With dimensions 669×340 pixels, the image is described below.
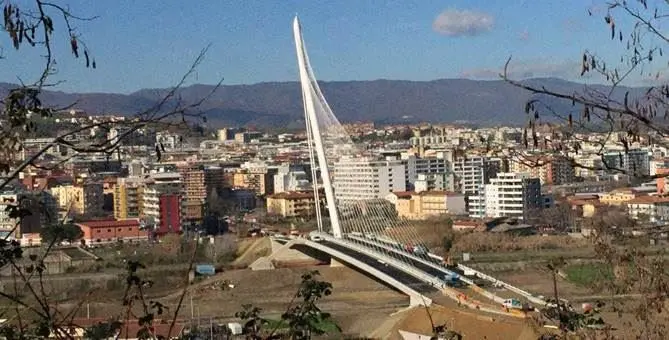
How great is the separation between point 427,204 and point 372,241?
23.0 ft

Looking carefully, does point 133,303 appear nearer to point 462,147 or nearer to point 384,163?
point 462,147

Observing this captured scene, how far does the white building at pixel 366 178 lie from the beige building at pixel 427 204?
383 mm

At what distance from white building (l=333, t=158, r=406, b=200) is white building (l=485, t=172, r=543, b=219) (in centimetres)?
213

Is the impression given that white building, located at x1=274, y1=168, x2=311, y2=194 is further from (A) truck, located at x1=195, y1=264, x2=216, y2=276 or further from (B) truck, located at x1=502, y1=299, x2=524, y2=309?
(B) truck, located at x1=502, y1=299, x2=524, y2=309

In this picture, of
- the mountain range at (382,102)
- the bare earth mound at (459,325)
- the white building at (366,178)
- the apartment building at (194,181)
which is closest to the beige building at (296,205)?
the white building at (366,178)

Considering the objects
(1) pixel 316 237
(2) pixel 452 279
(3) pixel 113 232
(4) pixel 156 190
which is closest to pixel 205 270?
(1) pixel 316 237

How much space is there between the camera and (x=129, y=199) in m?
21.3

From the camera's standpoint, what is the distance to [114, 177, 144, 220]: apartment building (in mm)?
21094

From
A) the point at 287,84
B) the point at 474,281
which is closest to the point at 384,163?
the point at 474,281

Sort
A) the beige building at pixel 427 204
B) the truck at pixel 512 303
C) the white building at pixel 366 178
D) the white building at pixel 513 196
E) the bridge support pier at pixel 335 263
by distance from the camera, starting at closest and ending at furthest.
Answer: the truck at pixel 512 303, the bridge support pier at pixel 335 263, the white building at pixel 366 178, the white building at pixel 513 196, the beige building at pixel 427 204

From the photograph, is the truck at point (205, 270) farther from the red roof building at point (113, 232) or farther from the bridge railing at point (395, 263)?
the red roof building at point (113, 232)

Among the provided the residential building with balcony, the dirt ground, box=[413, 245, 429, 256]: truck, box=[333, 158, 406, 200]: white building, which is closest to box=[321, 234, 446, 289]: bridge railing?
the dirt ground

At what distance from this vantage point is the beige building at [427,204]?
20.8 m

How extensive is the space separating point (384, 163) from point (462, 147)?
20876 mm
